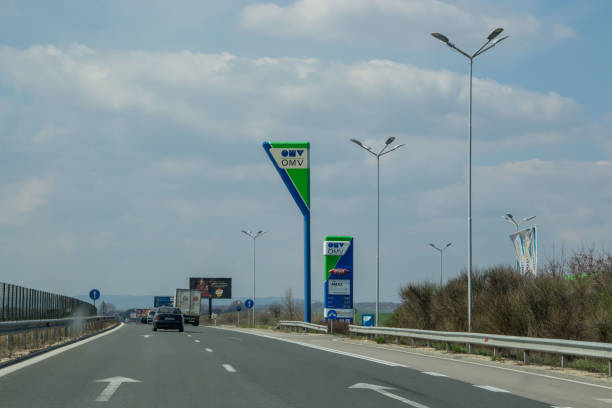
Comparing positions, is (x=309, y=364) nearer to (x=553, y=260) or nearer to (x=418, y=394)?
(x=418, y=394)

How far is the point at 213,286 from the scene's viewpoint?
127625mm

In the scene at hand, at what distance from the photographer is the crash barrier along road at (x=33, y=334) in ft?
63.1

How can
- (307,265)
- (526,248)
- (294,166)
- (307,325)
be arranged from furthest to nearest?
(294,166) < (307,265) < (526,248) < (307,325)

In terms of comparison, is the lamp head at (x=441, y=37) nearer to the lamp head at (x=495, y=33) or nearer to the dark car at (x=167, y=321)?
the lamp head at (x=495, y=33)

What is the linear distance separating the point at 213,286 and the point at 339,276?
270 feet

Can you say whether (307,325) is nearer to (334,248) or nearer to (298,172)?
(334,248)

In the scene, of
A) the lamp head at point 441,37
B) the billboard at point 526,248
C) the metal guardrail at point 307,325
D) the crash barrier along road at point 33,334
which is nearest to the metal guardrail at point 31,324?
the crash barrier along road at point 33,334

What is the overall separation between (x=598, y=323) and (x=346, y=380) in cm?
1018

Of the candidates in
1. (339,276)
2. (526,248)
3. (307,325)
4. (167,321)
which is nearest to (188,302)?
(339,276)

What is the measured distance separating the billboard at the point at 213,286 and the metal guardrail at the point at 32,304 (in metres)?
78.6

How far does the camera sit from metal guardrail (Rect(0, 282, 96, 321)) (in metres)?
25.8

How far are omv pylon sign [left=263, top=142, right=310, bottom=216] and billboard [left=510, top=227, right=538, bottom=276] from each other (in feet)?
43.9

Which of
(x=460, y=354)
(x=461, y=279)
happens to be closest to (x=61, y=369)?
(x=460, y=354)

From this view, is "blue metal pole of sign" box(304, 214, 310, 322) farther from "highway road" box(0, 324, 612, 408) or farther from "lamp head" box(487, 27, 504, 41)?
"highway road" box(0, 324, 612, 408)
